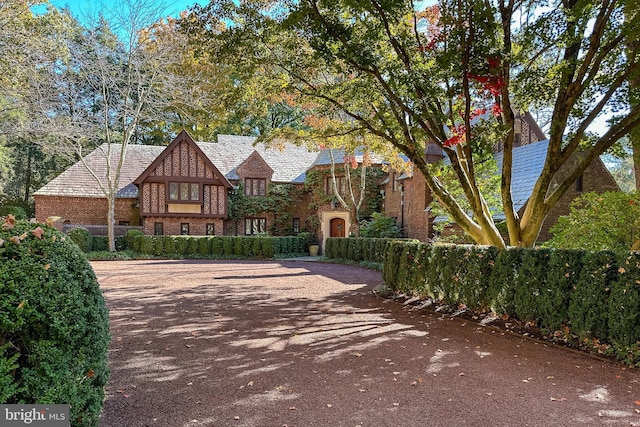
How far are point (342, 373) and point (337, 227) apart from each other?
23.3m

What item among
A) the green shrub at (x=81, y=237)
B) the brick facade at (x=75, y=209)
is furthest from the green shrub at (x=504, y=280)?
the brick facade at (x=75, y=209)

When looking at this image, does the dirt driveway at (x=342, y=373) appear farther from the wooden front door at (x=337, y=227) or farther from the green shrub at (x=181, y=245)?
the wooden front door at (x=337, y=227)

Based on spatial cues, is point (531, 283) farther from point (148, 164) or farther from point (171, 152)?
point (148, 164)

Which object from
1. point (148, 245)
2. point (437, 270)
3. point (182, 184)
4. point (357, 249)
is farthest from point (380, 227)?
point (437, 270)

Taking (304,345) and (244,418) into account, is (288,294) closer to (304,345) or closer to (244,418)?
(304,345)

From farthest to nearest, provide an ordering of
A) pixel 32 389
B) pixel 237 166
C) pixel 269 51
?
pixel 237 166, pixel 269 51, pixel 32 389

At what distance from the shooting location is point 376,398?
4234 mm

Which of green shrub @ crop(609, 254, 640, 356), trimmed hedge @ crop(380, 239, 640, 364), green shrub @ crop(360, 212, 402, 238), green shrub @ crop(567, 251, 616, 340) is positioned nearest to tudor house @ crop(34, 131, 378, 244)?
green shrub @ crop(360, 212, 402, 238)

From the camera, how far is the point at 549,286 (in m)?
6.59

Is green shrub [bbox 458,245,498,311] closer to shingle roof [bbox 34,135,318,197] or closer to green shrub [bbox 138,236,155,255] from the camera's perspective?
green shrub [bbox 138,236,155,255]

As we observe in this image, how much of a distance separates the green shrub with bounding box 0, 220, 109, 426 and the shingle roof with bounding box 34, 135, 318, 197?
25.5m

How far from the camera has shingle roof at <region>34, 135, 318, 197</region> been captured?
27141 mm

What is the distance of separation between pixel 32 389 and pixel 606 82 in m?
10.2

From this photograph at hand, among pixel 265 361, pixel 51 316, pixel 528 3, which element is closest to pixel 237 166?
pixel 528 3
